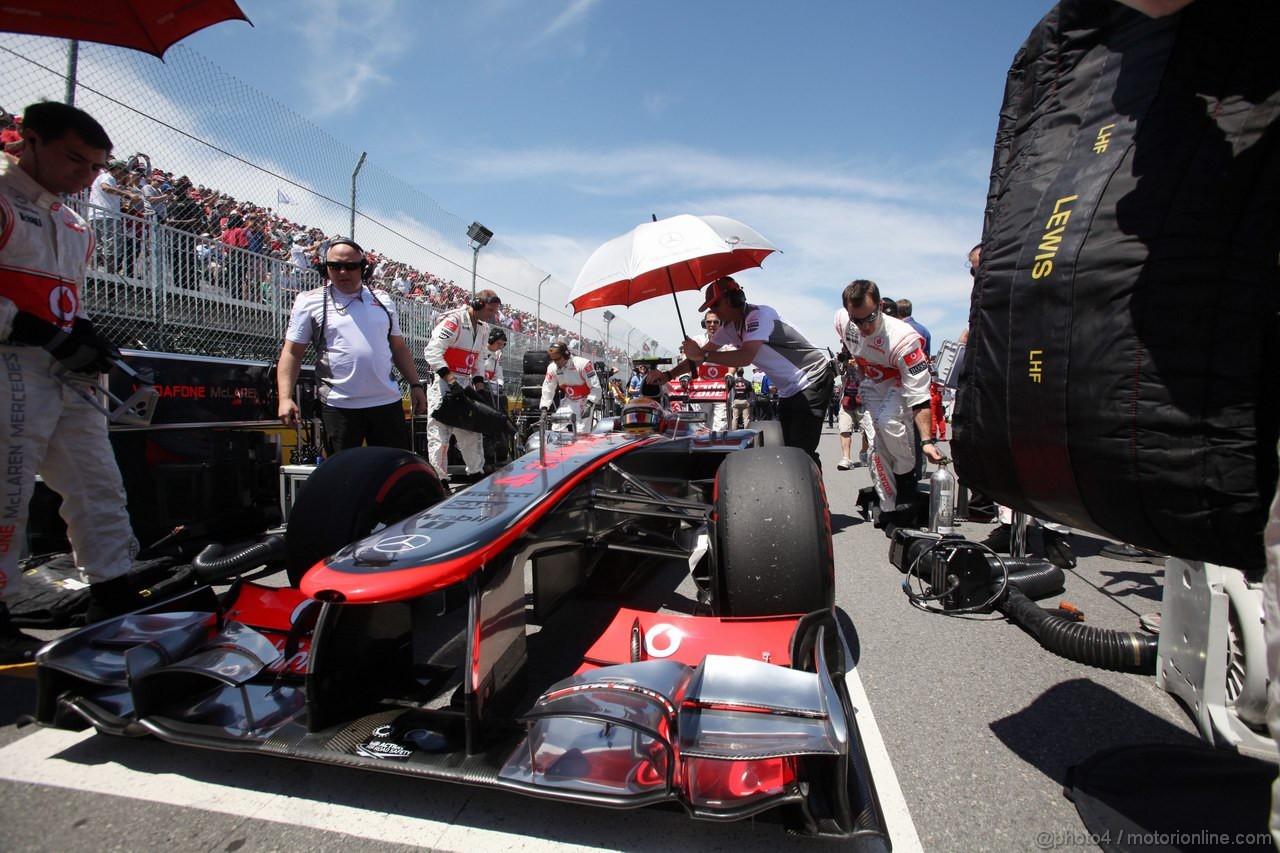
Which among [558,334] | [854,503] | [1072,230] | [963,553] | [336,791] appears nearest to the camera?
[1072,230]

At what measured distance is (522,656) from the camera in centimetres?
193

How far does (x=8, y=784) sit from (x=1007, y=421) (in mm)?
2560

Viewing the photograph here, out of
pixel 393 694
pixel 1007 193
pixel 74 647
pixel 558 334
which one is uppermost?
pixel 558 334

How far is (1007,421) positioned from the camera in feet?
4.61

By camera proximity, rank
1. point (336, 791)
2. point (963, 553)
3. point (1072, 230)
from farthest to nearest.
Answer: point (963, 553)
point (336, 791)
point (1072, 230)

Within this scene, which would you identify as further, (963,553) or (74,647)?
(963,553)

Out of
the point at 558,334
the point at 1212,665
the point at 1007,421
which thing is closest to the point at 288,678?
the point at 1007,421

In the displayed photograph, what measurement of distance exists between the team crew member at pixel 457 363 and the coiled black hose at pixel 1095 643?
16.1 ft

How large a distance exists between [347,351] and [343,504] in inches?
55.6

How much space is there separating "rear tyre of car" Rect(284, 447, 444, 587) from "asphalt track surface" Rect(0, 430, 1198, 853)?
2.25ft

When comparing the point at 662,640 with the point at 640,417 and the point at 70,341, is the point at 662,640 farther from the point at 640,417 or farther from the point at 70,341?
the point at 70,341

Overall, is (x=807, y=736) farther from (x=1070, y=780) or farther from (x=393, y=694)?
(x=393, y=694)

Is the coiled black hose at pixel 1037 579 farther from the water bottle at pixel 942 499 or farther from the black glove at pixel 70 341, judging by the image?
the black glove at pixel 70 341

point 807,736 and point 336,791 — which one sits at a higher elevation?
point 807,736
